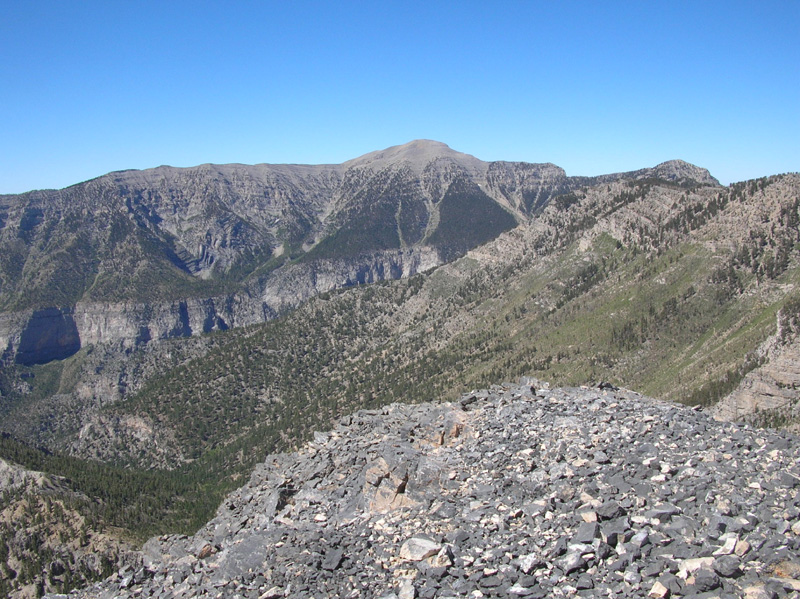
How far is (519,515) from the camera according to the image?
980 inches

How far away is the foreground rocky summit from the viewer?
19766 mm

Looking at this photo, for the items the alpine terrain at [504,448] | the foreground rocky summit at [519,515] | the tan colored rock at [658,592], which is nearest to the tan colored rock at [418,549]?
the foreground rocky summit at [519,515]

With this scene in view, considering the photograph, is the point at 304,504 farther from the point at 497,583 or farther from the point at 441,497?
the point at 497,583

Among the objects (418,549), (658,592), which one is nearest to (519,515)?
(418,549)

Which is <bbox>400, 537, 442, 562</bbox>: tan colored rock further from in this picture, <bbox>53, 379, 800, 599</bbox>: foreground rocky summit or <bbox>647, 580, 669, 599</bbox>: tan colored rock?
<bbox>647, 580, 669, 599</bbox>: tan colored rock

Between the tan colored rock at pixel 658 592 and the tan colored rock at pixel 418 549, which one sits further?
the tan colored rock at pixel 418 549

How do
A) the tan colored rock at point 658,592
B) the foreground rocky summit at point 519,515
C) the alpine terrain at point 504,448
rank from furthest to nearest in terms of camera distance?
1. the alpine terrain at point 504,448
2. the foreground rocky summit at point 519,515
3. the tan colored rock at point 658,592

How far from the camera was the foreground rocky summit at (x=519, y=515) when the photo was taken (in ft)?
64.8

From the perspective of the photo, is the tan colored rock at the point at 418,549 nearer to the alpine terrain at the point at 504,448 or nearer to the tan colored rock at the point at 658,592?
the alpine terrain at the point at 504,448

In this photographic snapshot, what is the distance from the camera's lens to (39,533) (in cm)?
8206

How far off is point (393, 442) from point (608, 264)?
140 meters

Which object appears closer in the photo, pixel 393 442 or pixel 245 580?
pixel 245 580

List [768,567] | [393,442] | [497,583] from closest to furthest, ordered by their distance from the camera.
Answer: [768,567] < [497,583] < [393,442]

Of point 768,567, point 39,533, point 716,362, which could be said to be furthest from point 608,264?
point 768,567
